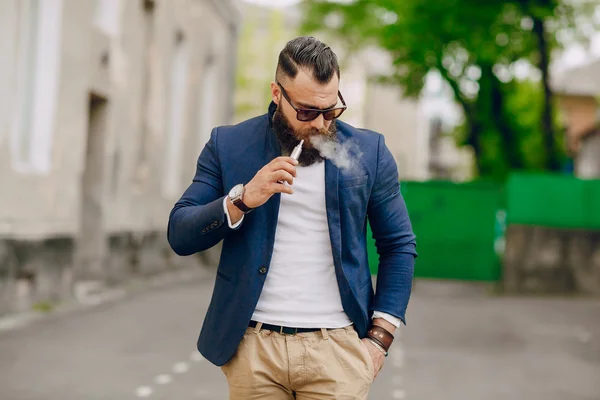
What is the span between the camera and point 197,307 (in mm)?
14109

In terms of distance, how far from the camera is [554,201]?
18.0 metres

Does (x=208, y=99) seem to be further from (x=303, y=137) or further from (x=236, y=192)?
(x=236, y=192)

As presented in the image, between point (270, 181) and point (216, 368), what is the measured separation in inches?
251

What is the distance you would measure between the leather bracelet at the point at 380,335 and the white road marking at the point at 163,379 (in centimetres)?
528

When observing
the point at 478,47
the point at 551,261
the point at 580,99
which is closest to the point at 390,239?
the point at 551,261

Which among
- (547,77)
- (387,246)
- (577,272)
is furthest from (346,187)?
(547,77)

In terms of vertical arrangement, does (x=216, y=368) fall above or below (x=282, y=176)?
below

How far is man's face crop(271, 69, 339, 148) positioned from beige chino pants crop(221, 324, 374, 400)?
58 cm

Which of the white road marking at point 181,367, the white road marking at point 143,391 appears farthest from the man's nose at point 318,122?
the white road marking at point 181,367

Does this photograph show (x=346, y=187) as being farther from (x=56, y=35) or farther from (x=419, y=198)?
(x=419, y=198)

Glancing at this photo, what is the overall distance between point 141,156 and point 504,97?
38.3 ft

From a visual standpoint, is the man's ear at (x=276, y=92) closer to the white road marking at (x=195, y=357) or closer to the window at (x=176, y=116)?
the white road marking at (x=195, y=357)

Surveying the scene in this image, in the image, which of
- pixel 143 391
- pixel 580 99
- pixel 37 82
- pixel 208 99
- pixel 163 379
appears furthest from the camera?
pixel 580 99

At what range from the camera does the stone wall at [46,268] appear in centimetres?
1143
